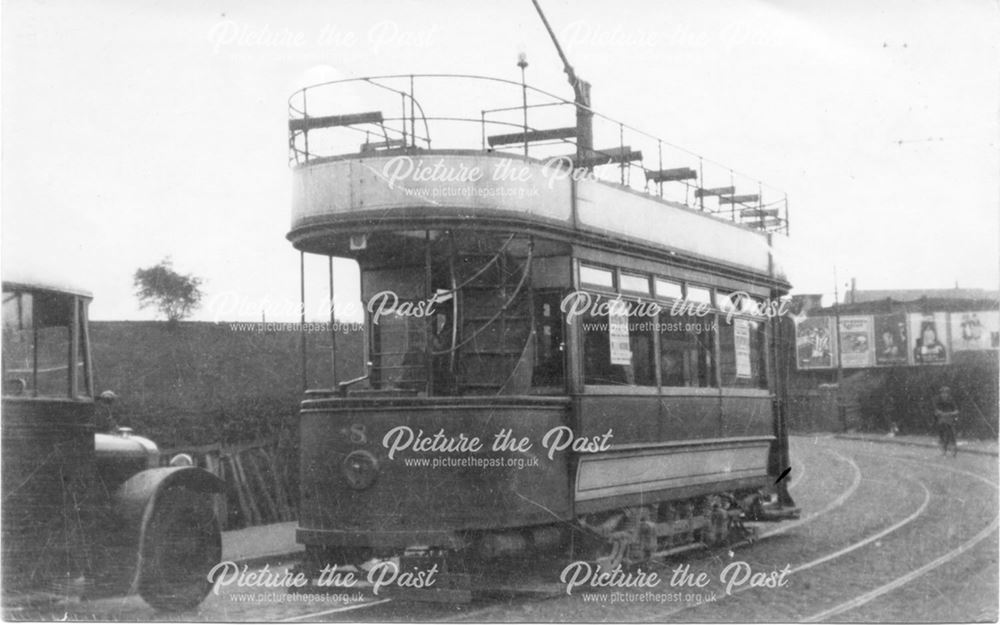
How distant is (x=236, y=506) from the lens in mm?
13867

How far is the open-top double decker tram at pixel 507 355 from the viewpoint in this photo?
849cm

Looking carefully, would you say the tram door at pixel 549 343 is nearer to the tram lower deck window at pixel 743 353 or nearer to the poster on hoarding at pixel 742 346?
the tram lower deck window at pixel 743 353

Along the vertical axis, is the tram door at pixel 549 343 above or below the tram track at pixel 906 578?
above

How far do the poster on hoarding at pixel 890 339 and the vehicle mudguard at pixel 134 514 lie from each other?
2694 cm

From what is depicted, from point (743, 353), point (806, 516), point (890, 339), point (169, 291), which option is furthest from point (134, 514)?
point (890, 339)

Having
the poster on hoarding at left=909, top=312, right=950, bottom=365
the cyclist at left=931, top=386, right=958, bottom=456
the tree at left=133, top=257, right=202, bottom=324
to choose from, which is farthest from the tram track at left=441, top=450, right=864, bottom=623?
the tree at left=133, top=257, right=202, bottom=324

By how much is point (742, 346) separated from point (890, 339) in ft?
82.4

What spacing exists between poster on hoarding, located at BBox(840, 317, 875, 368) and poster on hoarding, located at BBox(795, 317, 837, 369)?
901 millimetres

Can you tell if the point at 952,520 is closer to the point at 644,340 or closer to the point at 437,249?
the point at 644,340

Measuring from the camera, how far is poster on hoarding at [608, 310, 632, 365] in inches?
390

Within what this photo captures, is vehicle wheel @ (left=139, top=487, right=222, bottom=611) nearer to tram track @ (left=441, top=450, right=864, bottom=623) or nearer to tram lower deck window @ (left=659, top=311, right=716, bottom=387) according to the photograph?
tram track @ (left=441, top=450, right=864, bottom=623)

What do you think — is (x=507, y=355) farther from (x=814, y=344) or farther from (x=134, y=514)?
(x=814, y=344)

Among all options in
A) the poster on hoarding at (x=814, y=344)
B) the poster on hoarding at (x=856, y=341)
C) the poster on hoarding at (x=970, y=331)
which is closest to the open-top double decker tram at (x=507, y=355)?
the poster on hoarding at (x=970, y=331)

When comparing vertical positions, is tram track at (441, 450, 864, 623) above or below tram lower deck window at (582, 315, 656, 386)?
below
